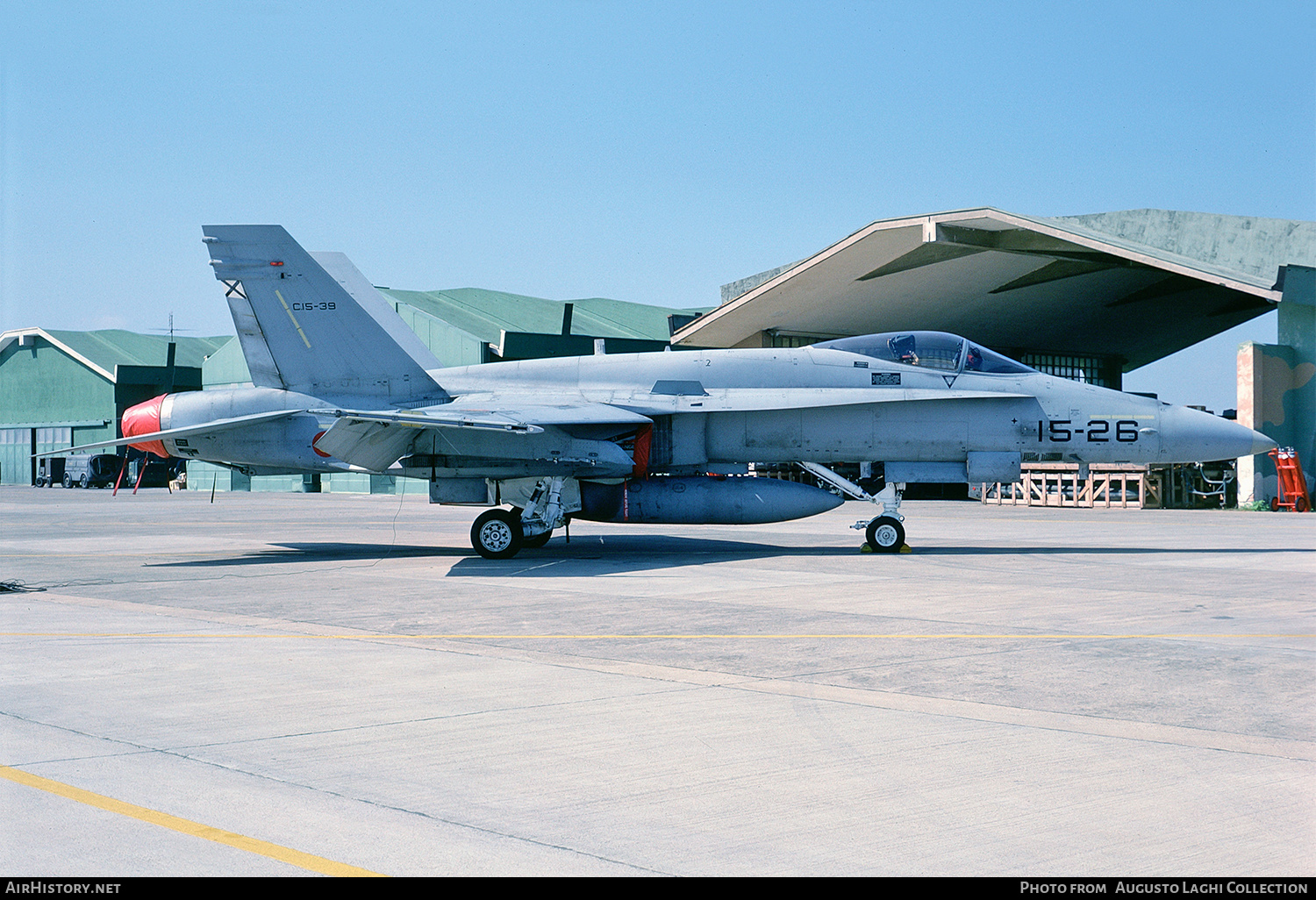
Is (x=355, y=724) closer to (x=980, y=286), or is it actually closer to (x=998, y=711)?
(x=998, y=711)

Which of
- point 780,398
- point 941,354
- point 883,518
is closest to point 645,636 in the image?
point 780,398

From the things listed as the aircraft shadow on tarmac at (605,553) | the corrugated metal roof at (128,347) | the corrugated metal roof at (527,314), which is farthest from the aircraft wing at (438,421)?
the corrugated metal roof at (128,347)

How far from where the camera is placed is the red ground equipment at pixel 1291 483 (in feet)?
104

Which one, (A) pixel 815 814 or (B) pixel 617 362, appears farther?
(B) pixel 617 362

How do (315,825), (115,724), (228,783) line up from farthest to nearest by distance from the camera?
1. (115,724)
2. (228,783)
3. (315,825)

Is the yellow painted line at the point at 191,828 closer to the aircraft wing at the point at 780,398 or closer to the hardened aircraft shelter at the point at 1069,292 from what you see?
the aircraft wing at the point at 780,398

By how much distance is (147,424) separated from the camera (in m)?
17.6

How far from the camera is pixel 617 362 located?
1764cm

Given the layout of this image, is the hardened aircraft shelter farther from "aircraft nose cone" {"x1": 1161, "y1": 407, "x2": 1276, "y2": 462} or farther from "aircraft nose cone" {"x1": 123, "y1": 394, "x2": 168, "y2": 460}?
"aircraft nose cone" {"x1": 123, "y1": 394, "x2": 168, "y2": 460}

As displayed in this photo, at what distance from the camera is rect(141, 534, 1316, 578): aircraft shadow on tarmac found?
50.6 feet

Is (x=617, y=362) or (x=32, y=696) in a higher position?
(x=617, y=362)

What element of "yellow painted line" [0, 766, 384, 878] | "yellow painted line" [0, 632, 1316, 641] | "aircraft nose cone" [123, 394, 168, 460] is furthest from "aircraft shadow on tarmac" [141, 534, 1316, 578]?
"yellow painted line" [0, 766, 384, 878]
